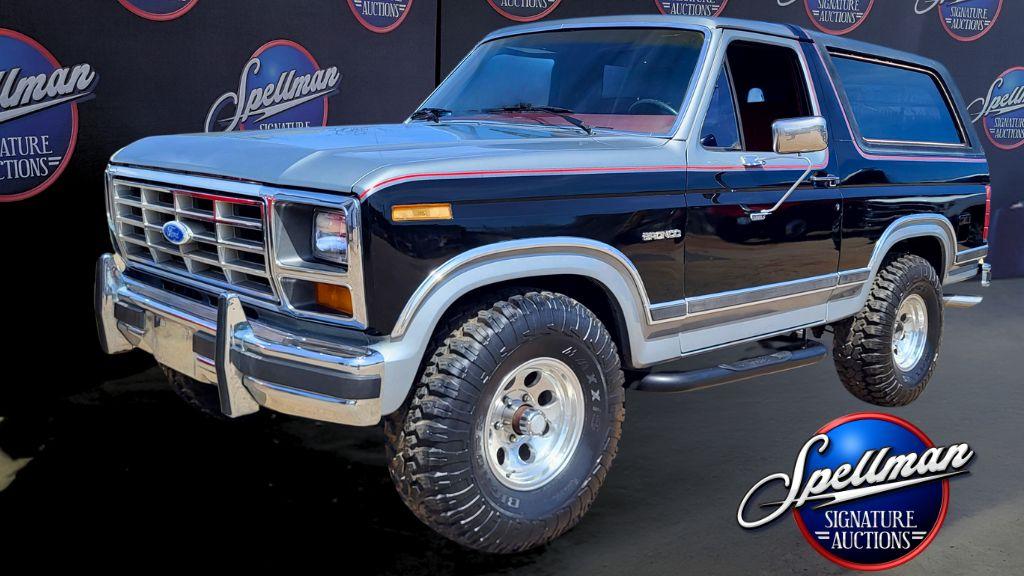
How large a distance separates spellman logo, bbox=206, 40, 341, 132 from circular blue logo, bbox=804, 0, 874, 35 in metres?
4.95

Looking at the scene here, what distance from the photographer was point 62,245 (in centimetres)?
547

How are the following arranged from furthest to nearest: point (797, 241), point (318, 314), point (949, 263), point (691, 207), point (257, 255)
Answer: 1. point (949, 263)
2. point (797, 241)
3. point (691, 207)
4. point (257, 255)
5. point (318, 314)

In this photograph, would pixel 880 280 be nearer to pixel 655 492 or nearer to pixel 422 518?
pixel 655 492

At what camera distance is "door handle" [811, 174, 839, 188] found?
14.4ft

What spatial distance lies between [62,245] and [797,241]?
4197 mm

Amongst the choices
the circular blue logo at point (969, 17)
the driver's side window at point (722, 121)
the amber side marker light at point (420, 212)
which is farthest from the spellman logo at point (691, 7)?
the amber side marker light at point (420, 212)

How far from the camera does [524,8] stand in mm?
7484

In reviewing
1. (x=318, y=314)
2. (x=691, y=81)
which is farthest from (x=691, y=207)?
(x=318, y=314)

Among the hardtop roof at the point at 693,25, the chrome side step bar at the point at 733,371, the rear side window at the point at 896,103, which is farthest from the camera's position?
the rear side window at the point at 896,103

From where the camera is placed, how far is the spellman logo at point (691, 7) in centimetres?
831

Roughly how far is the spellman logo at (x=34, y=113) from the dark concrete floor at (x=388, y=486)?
1.22 metres

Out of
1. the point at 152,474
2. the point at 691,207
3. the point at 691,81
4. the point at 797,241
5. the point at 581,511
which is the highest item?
the point at 691,81
